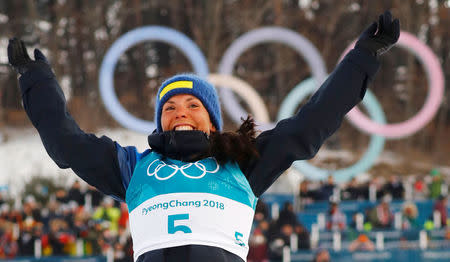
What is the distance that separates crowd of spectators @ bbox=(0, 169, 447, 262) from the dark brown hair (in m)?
8.71

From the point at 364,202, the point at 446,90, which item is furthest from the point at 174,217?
the point at 446,90

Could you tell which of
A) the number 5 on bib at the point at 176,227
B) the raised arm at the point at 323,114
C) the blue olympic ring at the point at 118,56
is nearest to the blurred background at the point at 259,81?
the blue olympic ring at the point at 118,56

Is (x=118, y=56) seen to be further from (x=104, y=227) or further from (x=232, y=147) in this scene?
(x=232, y=147)

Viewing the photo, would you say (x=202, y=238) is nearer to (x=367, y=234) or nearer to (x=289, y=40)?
(x=367, y=234)

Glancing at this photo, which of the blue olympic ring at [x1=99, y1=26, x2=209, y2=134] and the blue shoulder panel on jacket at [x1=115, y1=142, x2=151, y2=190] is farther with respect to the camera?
the blue olympic ring at [x1=99, y1=26, x2=209, y2=134]

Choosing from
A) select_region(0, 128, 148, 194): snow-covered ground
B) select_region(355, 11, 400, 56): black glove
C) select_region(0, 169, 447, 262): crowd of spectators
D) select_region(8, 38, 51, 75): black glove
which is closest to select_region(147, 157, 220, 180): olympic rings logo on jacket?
select_region(8, 38, 51, 75): black glove

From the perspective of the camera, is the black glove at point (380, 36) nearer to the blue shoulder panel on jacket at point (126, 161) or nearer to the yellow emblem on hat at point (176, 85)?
the yellow emblem on hat at point (176, 85)

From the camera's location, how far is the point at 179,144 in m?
2.57

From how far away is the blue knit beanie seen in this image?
273 centimetres

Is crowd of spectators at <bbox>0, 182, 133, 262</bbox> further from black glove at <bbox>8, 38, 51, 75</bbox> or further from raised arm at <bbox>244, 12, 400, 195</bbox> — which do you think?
raised arm at <bbox>244, 12, 400, 195</bbox>

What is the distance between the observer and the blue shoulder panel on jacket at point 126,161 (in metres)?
2.65

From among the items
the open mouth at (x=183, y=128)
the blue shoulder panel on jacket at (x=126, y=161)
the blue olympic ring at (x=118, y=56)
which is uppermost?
the blue olympic ring at (x=118, y=56)

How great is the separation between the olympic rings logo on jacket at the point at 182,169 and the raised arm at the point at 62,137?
0.46 ft

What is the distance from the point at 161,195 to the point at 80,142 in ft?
1.17
